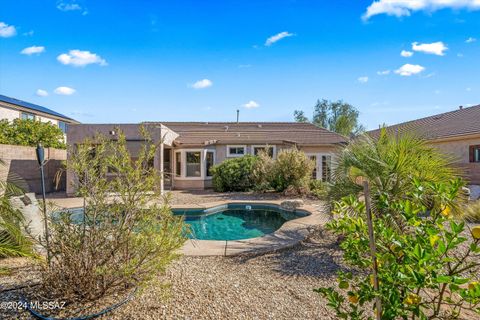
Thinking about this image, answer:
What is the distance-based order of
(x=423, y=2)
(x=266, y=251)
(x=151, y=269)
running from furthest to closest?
(x=423, y=2)
(x=266, y=251)
(x=151, y=269)

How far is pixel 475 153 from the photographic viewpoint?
55.0 ft

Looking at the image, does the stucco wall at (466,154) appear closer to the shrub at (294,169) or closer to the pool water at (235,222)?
the shrub at (294,169)

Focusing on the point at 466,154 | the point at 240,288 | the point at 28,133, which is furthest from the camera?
the point at 28,133

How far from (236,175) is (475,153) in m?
15.5

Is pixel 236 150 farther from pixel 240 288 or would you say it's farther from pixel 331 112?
pixel 331 112

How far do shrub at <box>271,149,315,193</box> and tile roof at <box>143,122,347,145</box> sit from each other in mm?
4597

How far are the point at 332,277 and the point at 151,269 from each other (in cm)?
345

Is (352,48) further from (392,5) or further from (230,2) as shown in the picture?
(230,2)

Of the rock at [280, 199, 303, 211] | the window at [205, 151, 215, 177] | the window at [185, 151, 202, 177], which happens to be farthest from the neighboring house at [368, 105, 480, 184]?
the window at [185, 151, 202, 177]

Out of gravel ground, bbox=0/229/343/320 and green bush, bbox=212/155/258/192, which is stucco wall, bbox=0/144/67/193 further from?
gravel ground, bbox=0/229/343/320

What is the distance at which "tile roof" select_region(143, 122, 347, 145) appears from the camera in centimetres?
2270

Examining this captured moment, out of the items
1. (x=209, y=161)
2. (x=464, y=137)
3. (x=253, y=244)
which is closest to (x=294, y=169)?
(x=209, y=161)

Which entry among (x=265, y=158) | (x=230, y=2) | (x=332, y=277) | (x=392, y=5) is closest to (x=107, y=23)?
(x=230, y=2)

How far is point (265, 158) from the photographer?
17672 mm
